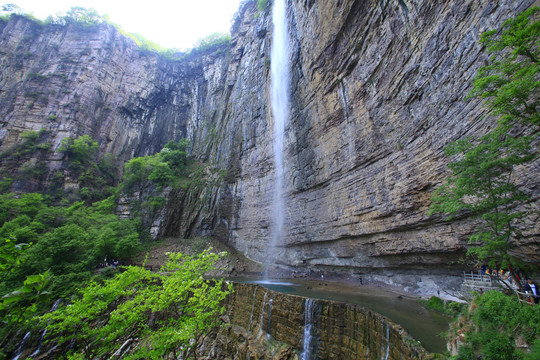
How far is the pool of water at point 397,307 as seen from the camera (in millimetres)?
8289

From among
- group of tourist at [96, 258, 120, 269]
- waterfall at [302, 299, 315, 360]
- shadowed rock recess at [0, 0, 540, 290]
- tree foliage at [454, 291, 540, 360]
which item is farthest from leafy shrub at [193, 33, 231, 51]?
tree foliage at [454, 291, 540, 360]

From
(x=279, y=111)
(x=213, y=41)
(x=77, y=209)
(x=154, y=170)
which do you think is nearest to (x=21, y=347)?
(x=77, y=209)

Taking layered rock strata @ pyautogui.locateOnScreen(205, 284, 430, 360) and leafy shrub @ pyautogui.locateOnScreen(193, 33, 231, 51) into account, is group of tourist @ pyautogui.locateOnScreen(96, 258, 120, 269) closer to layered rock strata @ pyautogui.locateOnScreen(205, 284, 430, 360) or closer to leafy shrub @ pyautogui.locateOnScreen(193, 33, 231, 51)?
layered rock strata @ pyautogui.locateOnScreen(205, 284, 430, 360)

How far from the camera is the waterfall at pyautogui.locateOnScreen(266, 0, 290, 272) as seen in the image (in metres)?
24.3

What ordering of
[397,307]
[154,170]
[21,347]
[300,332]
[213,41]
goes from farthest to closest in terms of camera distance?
[213,41] < [154,170] < [21,347] < [397,307] < [300,332]

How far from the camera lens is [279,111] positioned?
83.3 feet

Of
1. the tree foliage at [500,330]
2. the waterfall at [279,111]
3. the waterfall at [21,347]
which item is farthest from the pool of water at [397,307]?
the waterfall at [21,347]

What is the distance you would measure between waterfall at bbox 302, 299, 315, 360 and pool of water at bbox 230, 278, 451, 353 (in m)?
2.62

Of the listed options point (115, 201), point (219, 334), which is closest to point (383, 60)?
point (219, 334)

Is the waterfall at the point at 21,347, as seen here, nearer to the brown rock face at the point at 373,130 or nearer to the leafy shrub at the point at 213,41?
the brown rock face at the point at 373,130

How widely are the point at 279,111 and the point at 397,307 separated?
1963 cm

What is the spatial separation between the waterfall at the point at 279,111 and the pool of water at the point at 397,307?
788 centimetres

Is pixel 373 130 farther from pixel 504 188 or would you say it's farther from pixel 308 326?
pixel 308 326

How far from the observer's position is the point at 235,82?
36594mm
